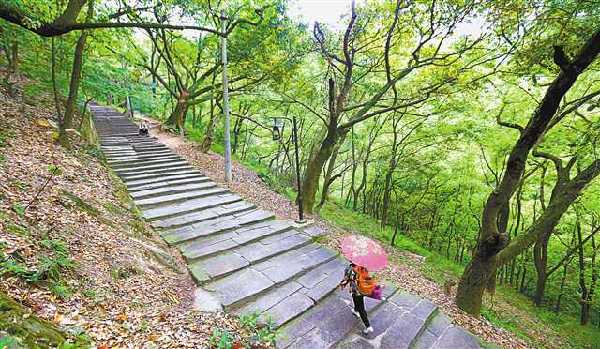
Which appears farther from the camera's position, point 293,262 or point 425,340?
point 293,262

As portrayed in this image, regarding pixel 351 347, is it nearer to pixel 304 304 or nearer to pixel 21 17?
pixel 304 304

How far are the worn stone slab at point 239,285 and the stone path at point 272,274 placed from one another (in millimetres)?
16

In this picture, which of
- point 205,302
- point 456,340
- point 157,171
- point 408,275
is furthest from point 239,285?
point 157,171

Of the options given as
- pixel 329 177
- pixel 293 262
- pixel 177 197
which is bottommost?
pixel 293 262

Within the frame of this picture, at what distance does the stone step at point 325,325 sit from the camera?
4.11 meters

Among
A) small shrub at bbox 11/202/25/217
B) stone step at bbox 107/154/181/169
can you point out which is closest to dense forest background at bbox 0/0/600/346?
stone step at bbox 107/154/181/169

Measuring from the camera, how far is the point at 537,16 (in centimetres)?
519

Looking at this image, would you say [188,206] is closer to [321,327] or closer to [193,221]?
[193,221]

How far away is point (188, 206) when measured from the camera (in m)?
7.55

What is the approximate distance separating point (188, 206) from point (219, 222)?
1.14 meters

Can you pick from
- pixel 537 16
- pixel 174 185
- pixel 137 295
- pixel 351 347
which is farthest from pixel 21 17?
pixel 537 16

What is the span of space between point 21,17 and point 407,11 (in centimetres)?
780

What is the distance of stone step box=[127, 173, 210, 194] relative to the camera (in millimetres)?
7963

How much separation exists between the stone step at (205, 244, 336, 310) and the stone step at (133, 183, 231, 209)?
131 inches
